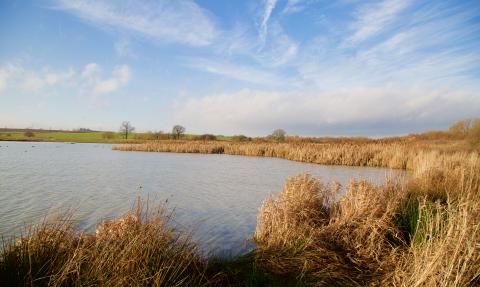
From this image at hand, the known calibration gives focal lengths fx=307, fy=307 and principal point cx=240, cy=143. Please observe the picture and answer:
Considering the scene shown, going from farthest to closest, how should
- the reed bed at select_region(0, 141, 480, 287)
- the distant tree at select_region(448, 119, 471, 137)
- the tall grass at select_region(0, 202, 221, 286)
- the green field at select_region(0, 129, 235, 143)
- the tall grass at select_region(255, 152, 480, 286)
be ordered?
1. the green field at select_region(0, 129, 235, 143)
2. the distant tree at select_region(448, 119, 471, 137)
3. the tall grass at select_region(255, 152, 480, 286)
4. the reed bed at select_region(0, 141, 480, 287)
5. the tall grass at select_region(0, 202, 221, 286)

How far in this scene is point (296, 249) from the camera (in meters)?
4.95

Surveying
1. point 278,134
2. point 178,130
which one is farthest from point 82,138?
A: point 278,134

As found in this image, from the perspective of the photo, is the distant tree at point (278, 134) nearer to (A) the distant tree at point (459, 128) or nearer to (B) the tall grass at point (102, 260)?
(A) the distant tree at point (459, 128)

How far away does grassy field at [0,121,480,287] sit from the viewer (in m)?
3.48

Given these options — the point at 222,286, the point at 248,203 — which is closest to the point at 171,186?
the point at 248,203

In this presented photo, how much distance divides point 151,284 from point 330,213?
4.53 meters

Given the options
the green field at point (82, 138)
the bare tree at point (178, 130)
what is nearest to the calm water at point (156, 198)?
the green field at point (82, 138)

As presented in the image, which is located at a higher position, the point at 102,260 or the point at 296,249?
the point at 102,260

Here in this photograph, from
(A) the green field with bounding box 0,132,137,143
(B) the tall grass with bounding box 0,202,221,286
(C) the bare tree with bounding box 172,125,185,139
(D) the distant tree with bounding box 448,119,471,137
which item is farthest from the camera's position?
(C) the bare tree with bounding box 172,125,185,139

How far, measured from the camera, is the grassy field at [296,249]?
11.4 ft

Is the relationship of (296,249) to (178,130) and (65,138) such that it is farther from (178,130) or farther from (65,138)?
(65,138)

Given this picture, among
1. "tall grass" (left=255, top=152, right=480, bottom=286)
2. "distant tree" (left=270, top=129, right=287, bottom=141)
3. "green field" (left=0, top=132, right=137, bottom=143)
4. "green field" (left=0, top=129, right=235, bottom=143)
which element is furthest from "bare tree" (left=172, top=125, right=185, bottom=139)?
"tall grass" (left=255, top=152, right=480, bottom=286)

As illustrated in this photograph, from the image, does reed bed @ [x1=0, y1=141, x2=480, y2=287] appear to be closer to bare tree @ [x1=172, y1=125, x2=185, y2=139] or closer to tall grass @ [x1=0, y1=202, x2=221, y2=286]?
tall grass @ [x1=0, y1=202, x2=221, y2=286]

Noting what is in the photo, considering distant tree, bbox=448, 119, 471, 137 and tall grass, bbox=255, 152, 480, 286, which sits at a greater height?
distant tree, bbox=448, 119, 471, 137
